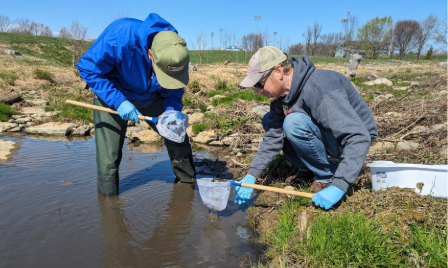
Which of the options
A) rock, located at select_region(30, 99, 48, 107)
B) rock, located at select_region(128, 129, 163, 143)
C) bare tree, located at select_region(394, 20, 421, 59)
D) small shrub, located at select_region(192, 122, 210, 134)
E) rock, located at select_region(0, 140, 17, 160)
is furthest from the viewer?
bare tree, located at select_region(394, 20, 421, 59)

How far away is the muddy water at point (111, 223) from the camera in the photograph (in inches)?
94.9

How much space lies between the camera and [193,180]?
4.02 meters

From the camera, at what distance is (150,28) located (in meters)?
2.92

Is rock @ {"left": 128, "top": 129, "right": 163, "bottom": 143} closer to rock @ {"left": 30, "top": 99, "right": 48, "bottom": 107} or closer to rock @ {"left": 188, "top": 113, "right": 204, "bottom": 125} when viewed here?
rock @ {"left": 188, "top": 113, "right": 204, "bottom": 125}

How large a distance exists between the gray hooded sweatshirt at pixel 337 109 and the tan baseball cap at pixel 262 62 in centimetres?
18

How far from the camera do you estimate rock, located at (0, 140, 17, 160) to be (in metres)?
4.81

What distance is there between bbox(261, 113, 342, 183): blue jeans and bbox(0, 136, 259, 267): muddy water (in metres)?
0.87

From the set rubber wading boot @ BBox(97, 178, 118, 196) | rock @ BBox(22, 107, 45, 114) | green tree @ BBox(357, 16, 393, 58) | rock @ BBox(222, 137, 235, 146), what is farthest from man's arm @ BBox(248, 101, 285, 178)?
green tree @ BBox(357, 16, 393, 58)

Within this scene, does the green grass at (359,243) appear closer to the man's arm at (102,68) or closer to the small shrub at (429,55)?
the man's arm at (102,68)

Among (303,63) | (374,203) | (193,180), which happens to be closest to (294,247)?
(374,203)

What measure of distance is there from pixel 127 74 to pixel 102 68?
234mm

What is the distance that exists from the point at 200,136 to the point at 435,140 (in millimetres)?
3951

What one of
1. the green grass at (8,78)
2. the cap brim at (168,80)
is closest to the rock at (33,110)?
the green grass at (8,78)

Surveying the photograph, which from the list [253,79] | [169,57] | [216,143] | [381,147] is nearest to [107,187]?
[169,57]
